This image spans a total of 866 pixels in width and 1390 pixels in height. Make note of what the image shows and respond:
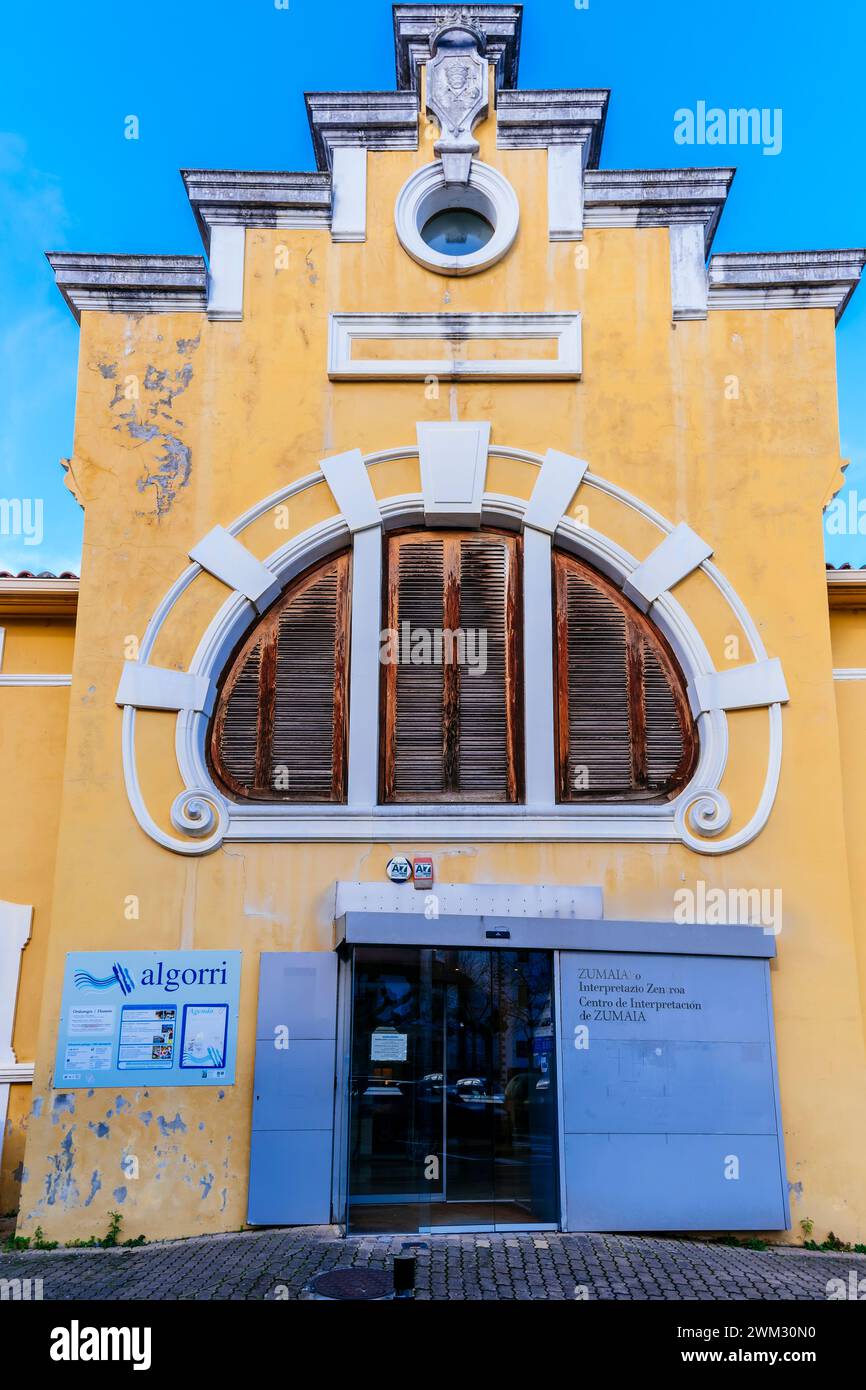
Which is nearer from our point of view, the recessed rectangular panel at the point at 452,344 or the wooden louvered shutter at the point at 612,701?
the wooden louvered shutter at the point at 612,701

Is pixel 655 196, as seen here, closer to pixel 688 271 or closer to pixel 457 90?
pixel 688 271

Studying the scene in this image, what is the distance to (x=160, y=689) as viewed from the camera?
11.7 m

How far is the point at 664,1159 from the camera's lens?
10359 mm

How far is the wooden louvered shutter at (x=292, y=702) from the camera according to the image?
11.9 metres

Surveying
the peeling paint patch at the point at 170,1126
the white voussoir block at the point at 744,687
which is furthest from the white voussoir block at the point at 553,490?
the peeling paint patch at the point at 170,1126

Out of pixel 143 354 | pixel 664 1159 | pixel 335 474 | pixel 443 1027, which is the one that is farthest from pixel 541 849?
pixel 143 354

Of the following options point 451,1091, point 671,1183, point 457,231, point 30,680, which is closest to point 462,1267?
point 451,1091

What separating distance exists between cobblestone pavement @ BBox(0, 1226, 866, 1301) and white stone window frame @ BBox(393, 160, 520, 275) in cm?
955

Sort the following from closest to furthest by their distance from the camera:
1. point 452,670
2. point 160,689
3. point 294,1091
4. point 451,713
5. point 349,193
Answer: point 294,1091 < point 160,689 < point 451,713 < point 452,670 < point 349,193

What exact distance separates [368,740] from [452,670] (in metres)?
1.17

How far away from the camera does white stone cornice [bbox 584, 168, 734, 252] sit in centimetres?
1284

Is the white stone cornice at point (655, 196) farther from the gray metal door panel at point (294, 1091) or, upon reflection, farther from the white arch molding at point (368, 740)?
the gray metal door panel at point (294, 1091)

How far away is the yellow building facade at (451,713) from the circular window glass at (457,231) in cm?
6
